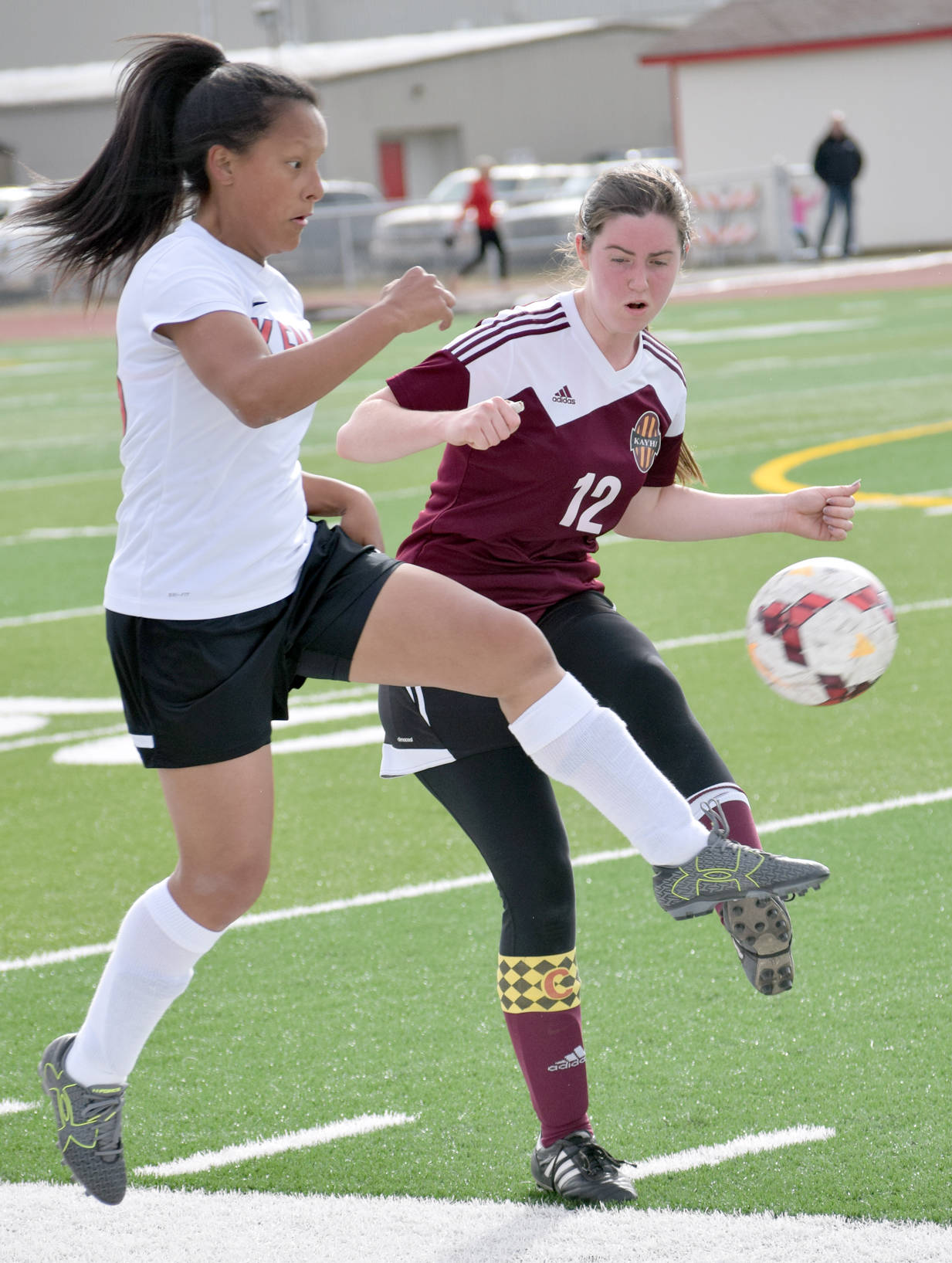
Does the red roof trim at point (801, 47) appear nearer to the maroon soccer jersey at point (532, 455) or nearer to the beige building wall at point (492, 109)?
the beige building wall at point (492, 109)

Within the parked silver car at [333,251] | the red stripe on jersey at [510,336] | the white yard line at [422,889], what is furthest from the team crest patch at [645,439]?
the parked silver car at [333,251]

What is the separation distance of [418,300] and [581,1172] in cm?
174

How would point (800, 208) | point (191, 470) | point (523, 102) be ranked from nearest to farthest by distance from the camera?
point (191, 470)
point (800, 208)
point (523, 102)

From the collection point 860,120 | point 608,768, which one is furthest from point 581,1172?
point 860,120

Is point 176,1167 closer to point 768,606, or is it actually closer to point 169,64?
point 768,606

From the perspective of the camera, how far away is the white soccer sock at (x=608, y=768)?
3.37 meters

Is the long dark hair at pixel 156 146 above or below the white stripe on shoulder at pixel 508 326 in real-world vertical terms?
above

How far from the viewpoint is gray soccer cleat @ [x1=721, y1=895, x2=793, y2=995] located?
3.47 m

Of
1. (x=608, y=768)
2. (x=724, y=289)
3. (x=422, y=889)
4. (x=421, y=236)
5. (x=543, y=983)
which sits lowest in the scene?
(x=724, y=289)

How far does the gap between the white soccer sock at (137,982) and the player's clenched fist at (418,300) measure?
1.19m

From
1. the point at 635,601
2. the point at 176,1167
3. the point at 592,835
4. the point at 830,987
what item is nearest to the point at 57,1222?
the point at 176,1167

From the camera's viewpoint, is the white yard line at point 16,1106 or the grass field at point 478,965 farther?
the white yard line at point 16,1106

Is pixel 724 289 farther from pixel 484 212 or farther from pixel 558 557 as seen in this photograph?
pixel 558 557

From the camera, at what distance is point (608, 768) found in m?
3.39
